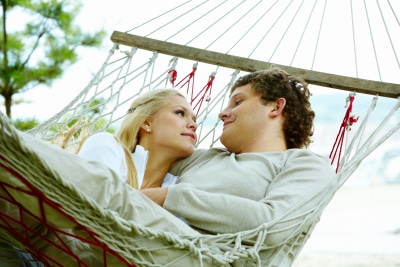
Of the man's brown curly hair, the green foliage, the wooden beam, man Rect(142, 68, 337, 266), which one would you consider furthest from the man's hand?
the green foliage

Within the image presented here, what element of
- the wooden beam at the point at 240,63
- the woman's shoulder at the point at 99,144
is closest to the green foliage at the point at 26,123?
the wooden beam at the point at 240,63

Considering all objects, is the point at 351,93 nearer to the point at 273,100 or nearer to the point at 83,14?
the point at 273,100

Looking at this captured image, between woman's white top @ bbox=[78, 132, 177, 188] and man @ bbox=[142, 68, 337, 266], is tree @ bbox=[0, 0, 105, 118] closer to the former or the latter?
man @ bbox=[142, 68, 337, 266]

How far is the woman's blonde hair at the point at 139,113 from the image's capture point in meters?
1.99

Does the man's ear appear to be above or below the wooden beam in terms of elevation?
below

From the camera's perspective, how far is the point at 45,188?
128cm

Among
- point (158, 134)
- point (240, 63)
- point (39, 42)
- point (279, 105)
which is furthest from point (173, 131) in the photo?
point (39, 42)

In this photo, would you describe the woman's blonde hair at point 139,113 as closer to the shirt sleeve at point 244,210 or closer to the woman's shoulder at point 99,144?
the woman's shoulder at point 99,144

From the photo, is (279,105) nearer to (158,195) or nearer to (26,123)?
(158,195)

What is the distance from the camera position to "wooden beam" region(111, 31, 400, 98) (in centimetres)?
232

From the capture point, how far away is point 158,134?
1.95 meters

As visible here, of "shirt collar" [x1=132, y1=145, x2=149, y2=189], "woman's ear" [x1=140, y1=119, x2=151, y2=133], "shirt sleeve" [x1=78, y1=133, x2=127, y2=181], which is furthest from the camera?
"woman's ear" [x1=140, y1=119, x2=151, y2=133]

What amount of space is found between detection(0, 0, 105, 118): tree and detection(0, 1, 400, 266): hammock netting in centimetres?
195

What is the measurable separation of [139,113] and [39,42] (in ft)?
9.04
